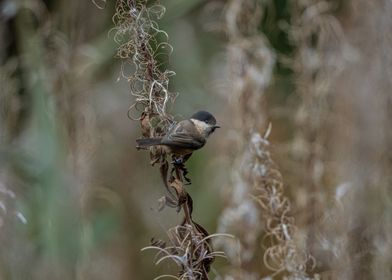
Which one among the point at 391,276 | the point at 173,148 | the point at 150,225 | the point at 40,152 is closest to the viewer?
the point at 173,148

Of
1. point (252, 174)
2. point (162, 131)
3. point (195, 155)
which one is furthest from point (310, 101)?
point (162, 131)

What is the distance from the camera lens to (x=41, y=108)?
9.71 ft

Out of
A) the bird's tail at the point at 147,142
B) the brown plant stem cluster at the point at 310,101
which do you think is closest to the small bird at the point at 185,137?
the bird's tail at the point at 147,142

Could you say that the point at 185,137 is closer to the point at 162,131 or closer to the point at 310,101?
the point at 162,131

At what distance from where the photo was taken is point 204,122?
202cm

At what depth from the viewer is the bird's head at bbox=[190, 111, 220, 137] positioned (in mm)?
1990

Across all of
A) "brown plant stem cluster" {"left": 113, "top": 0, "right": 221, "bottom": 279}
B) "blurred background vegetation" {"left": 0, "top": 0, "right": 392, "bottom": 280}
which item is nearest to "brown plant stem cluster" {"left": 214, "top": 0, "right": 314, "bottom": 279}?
"blurred background vegetation" {"left": 0, "top": 0, "right": 392, "bottom": 280}

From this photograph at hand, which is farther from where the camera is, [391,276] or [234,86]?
[234,86]

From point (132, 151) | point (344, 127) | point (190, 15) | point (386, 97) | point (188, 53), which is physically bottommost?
point (386, 97)

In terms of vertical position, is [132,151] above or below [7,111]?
above

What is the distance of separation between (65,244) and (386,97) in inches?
41.0

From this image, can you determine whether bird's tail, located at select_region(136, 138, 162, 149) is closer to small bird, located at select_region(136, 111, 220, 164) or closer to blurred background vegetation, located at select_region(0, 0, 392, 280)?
small bird, located at select_region(136, 111, 220, 164)

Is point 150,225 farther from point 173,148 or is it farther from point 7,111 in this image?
point 173,148

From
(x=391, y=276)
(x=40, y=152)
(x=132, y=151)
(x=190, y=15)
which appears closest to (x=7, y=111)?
(x=40, y=152)
